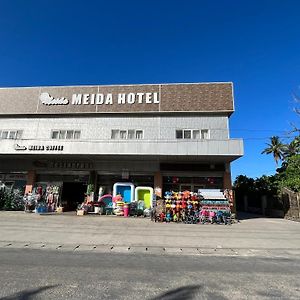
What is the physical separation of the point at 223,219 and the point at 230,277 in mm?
11633

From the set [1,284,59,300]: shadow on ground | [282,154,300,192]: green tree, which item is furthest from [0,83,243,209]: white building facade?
[1,284,59,300]: shadow on ground

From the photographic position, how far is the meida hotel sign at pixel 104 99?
23.0 metres

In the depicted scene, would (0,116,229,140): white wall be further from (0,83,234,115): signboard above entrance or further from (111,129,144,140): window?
(0,83,234,115): signboard above entrance

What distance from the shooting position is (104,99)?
920 inches

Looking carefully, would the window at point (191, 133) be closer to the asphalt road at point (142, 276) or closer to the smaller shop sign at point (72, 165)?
the smaller shop sign at point (72, 165)

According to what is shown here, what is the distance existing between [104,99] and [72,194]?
346 inches

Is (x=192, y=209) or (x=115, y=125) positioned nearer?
(x=192, y=209)

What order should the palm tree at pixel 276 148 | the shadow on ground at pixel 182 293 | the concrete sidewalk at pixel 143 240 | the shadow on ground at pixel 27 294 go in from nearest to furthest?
the shadow on ground at pixel 27 294 < the shadow on ground at pixel 182 293 < the concrete sidewalk at pixel 143 240 < the palm tree at pixel 276 148

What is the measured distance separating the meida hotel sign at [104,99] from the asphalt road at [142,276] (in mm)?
16508

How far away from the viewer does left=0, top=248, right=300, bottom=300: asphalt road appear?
4668mm

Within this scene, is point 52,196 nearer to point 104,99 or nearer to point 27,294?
point 104,99

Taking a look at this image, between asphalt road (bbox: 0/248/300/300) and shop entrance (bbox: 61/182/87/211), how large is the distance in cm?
1510

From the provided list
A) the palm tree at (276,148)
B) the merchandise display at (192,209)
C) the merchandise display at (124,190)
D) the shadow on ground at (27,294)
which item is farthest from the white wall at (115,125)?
the palm tree at (276,148)

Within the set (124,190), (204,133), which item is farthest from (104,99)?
(204,133)
